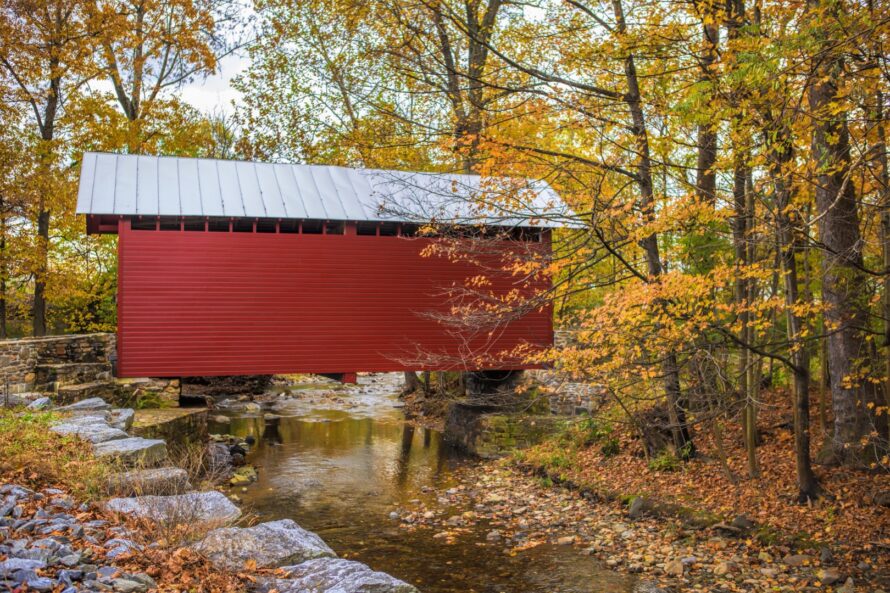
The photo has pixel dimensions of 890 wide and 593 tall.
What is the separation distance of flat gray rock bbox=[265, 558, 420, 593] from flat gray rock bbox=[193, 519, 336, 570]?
0.15 m

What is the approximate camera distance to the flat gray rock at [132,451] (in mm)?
5762

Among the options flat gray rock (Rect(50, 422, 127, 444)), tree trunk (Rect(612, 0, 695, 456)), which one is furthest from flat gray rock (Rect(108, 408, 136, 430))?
tree trunk (Rect(612, 0, 695, 456))

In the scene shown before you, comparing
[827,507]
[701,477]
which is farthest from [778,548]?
[701,477]

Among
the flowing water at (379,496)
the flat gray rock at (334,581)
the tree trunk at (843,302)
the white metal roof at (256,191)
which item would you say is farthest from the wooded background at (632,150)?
the flat gray rock at (334,581)

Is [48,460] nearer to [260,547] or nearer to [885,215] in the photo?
[260,547]

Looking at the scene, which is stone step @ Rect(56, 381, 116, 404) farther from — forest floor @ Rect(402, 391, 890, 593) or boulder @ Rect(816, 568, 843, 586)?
boulder @ Rect(816, 568, 843, 586)

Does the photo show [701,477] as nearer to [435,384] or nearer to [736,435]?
[736,435]

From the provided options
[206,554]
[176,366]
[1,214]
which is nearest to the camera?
[206,554]

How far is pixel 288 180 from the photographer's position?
1243 centimetres

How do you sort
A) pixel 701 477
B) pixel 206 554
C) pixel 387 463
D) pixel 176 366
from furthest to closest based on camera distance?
pixel 387 463
pixel 176 366
pixel 701 477
pixel 206 554

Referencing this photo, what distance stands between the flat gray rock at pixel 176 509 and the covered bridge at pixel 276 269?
6393 mm

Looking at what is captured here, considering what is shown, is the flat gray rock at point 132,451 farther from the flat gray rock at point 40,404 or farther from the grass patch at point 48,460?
the flat gray rock at point 40,404

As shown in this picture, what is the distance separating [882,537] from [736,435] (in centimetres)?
328

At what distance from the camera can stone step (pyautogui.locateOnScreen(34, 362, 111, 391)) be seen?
10.9 metres
